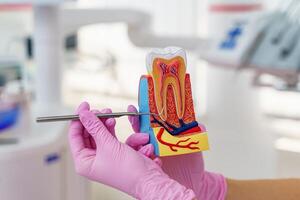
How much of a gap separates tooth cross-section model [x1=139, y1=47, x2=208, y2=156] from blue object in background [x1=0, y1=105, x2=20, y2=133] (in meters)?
0.59

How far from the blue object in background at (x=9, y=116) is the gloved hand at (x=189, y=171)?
55cm

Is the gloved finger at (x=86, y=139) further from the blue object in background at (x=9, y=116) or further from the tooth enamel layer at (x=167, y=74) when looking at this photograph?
the blue object in background at (x=9, y=116)

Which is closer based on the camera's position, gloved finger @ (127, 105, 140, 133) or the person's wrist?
the person's wrist

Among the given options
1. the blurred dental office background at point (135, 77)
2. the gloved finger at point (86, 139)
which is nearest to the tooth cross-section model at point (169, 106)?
the gloved finger at point (86, 139)

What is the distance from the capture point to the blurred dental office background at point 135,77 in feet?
4.46

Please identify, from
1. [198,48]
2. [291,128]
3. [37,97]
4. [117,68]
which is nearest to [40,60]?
[37,97]

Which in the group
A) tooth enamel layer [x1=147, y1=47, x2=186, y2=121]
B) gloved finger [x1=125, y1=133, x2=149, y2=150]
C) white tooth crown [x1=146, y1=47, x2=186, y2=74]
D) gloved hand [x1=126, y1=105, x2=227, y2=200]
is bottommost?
gloved hand [x1=126, y1=105, x2=227, y2=200]

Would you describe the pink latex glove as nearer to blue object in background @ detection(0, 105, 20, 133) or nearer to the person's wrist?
the person's wrist

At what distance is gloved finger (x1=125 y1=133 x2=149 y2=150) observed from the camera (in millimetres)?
886

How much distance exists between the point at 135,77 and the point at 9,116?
1.78 m

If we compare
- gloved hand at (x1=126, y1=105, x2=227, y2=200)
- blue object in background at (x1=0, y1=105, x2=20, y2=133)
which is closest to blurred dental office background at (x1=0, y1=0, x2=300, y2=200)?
blue object in background at (x1=0, y1=105, x2=20, y2=133)

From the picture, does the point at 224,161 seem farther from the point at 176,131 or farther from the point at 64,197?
the point at 176,131

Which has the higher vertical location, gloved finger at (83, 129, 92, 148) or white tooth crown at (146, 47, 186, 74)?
white tooth crown at (146, 47, 186, 74)

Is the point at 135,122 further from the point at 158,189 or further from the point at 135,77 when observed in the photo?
the point at 135,77
